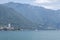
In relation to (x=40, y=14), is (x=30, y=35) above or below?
below

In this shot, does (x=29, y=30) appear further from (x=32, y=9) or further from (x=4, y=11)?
(x=4, y=11)

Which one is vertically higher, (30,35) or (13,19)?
(13,19)

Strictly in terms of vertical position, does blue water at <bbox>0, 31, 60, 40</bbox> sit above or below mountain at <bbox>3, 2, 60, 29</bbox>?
below

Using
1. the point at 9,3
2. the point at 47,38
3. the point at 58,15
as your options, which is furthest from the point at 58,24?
the point at 9,3

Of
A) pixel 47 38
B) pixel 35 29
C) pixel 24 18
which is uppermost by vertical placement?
pixel 24 18
